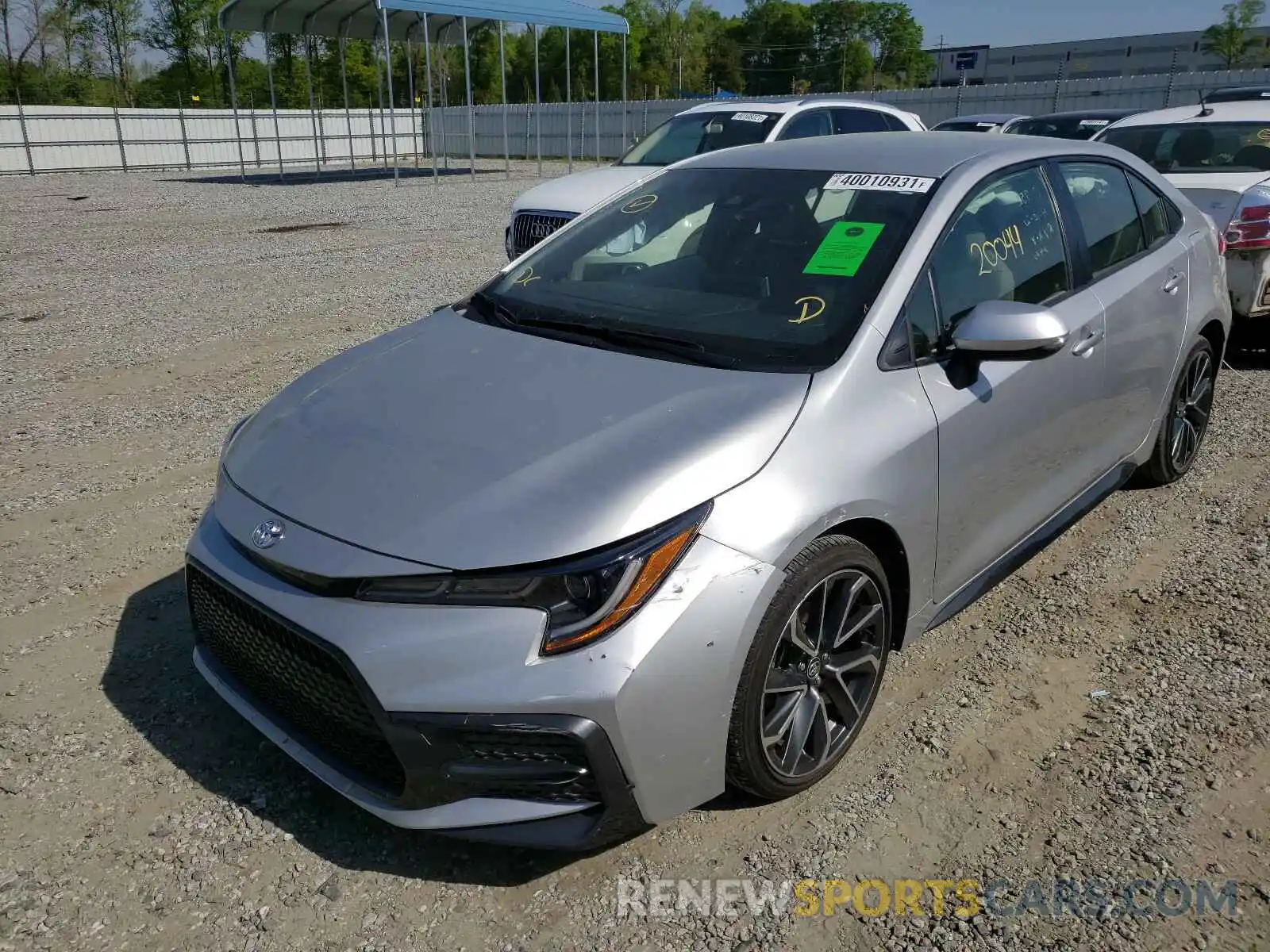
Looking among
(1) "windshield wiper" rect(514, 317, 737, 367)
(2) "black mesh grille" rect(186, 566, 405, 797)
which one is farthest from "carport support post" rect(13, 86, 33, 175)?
(2) "black mesh grille" rect(186, 566, 405, 797)

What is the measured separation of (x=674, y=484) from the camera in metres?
2.38

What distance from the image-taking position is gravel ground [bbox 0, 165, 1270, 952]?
236 cm

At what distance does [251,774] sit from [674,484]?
4.95 ft

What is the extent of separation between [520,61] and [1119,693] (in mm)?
88059

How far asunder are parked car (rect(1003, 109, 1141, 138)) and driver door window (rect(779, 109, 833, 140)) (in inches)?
101

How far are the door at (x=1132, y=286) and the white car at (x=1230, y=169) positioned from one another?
7.83ft

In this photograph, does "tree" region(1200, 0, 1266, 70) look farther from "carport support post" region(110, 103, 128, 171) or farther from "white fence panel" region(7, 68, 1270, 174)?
"carport support post" region(110, 103, 128, 171)

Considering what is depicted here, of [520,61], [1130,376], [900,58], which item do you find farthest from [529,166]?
[900,58]

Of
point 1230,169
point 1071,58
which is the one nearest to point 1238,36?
point 1071,58

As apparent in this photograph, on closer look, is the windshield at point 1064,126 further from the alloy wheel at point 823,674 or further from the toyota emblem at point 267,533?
the toyota emblem at point 267,533

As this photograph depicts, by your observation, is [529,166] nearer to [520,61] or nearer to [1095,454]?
[1095,454]

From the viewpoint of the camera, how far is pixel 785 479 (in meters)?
2.51

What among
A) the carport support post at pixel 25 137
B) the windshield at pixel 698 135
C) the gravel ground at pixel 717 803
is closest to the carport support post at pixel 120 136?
the carport support post at pixel 25 137

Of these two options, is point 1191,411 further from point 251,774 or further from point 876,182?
point 251,774
